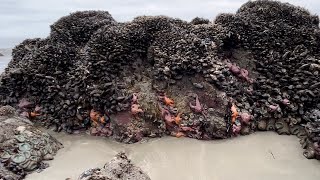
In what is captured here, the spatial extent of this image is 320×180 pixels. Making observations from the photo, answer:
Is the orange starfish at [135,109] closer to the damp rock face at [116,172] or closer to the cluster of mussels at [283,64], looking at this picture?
the cluster of mussels at [283,64]

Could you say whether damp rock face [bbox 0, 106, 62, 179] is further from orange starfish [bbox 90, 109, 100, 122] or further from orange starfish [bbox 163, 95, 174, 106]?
orange starfish [bbox 163, 95, 174, 106]

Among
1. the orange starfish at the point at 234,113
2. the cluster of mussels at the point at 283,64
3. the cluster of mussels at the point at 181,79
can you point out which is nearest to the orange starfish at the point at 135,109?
the cluster of mussels at the point at 181,79

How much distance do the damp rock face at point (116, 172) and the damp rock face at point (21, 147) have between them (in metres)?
1.59

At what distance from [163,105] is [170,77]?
0.49 m

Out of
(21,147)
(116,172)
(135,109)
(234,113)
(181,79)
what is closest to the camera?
(116,172)

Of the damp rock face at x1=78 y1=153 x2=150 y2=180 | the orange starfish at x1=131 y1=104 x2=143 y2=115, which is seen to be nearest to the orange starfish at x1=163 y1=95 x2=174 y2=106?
the orange starfish at x1=131 y1=104 x2=143 y2=115

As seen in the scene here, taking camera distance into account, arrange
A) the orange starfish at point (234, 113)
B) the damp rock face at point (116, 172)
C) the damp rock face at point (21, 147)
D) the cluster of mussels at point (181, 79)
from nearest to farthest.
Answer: the damp rock face at point (116, 172) < the damp rock face at point (21, 147) < the orange starfish at point (234, 113) < the cluster of mussels at point (181, 79)

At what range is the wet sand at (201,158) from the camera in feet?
19.7

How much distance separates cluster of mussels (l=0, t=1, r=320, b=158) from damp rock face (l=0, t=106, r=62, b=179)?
0.76m

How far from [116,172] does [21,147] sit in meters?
2.09

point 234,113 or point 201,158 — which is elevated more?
point 234,113

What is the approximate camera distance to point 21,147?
21.9 feet

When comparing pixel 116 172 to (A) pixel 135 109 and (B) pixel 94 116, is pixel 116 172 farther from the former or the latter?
(B) pixel 94 116

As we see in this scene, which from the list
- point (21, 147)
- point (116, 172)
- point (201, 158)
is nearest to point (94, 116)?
point (21, 147)
